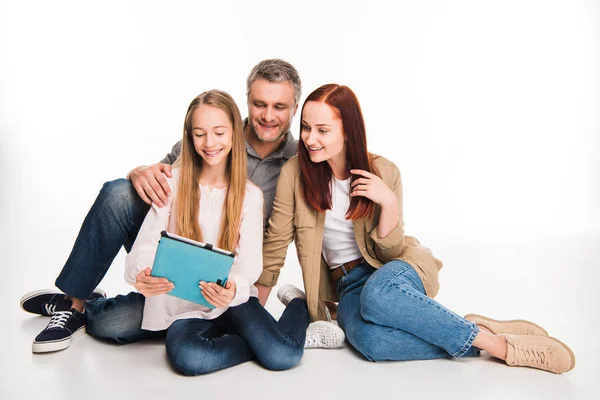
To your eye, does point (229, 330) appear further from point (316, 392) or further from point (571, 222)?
point (571, 222)

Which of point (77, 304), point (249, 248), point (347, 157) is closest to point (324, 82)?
point (347, 157)

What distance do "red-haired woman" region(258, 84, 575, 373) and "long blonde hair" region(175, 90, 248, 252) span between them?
1.11 ft

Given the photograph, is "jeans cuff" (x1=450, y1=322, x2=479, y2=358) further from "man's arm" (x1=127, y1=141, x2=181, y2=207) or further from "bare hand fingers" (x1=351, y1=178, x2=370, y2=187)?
"man's arm" (x1=127, y1=141, x2=181, y2=207)

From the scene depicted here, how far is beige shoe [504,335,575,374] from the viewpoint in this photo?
2.88 metres

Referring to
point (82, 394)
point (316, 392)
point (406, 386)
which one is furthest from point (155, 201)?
point (406, 386)

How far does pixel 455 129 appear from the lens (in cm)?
650

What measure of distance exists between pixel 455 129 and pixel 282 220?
3627 mm

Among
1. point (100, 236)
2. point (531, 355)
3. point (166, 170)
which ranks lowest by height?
point (531, 355)

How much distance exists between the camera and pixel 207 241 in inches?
119

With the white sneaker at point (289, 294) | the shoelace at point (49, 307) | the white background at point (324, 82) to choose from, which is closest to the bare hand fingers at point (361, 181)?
the white sneaker at point (289, 294)

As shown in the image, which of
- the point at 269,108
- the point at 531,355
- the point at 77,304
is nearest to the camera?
the point at 531,355

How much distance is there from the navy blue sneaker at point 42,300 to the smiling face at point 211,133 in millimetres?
1121

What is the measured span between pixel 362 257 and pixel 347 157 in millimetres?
522

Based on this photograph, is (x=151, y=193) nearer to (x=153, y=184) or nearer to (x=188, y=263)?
(x=153, y=184)
